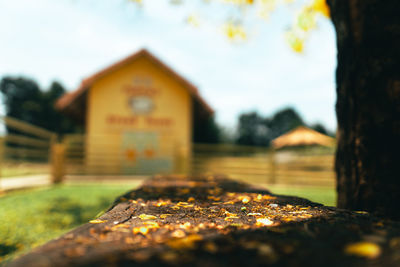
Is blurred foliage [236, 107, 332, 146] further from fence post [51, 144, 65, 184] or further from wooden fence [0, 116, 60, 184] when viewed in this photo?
wooden fence [0, 116, 60, 184]

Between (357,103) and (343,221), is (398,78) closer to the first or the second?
(357,103)

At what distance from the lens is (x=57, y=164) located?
6.86 m

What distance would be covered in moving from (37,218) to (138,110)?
28.2ft

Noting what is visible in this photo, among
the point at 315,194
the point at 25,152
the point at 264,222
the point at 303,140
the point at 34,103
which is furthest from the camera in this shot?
the point at 34,103

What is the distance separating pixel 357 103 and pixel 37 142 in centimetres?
689

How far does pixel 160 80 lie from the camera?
11.6 metres

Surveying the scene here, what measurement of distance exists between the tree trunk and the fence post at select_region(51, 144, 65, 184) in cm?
687

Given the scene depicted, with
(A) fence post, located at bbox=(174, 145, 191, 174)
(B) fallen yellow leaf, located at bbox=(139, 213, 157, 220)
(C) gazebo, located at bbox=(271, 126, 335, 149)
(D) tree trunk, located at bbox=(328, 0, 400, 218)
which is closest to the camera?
(B) fallen yellow leaf, located at bbox=(139, 213, 157, 220)

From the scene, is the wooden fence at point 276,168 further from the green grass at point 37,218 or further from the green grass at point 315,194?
the green grass at point 37,218

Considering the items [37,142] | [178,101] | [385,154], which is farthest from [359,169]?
[178,101]

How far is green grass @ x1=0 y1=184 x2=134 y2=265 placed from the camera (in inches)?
79.7

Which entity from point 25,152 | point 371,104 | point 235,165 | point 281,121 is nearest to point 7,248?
point 371,104

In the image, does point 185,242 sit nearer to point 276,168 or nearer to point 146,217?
point 146,217

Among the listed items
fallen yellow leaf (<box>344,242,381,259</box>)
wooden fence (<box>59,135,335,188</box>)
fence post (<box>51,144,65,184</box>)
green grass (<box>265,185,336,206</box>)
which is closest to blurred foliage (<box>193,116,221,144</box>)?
wooden fence (<box>59,135,335,188</box>)
